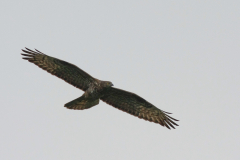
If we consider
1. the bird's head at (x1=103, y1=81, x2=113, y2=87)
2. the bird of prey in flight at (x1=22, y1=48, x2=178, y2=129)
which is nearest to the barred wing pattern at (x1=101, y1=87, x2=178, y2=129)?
the bird of prey in flight at (x1=22, y1=48, x2=178, y2=129)

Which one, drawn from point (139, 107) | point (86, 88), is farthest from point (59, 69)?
point (139, 107)

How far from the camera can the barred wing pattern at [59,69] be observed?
1767cm

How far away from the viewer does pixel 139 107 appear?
1877 cm

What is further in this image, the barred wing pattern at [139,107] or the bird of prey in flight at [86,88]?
the barred wing pattern at [139,107]

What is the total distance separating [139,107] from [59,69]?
3.63 metres

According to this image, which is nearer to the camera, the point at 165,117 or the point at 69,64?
the point at 69,64

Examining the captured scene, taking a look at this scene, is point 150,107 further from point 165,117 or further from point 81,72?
point 81,72

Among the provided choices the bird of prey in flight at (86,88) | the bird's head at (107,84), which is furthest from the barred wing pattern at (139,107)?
the bird's head at (107,84)

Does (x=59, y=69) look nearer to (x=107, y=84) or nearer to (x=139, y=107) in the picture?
(x=107, y=84)

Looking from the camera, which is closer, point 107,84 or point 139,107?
point 107,84

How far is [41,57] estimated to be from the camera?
17.8 m

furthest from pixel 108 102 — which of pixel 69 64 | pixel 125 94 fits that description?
pixel 69 64

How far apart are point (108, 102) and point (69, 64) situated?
234cm

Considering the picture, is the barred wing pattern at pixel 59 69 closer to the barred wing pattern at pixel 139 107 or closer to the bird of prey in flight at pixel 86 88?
the bird of prey in flight at pixel 86 88
